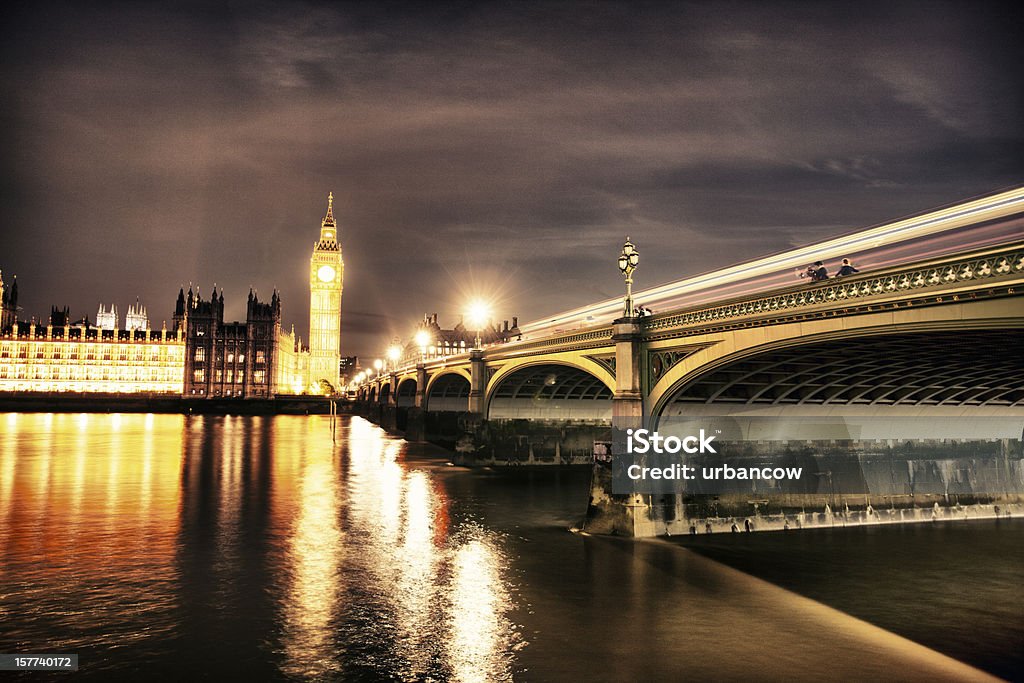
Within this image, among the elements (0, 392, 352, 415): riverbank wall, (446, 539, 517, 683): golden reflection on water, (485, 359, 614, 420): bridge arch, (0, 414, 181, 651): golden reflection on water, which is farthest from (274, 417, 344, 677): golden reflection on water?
(0, 392, 352, 415): riverbank wall

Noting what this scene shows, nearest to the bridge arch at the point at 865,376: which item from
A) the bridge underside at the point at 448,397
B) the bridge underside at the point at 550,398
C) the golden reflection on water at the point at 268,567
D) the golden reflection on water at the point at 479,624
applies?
the golden reflection on water at the point at 479,624

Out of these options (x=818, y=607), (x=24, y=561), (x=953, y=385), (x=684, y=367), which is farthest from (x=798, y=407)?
(x=24, y=561)

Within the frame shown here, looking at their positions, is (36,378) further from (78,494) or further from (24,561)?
(24,561)

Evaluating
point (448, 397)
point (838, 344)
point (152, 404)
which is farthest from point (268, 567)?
point (152, 404)

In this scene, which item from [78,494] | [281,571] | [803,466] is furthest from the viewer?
[78,494]

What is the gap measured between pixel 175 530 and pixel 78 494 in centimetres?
1174

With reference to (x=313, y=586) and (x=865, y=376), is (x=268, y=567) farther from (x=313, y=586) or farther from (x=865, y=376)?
(x=865, y=376)

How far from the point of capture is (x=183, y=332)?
595 feet

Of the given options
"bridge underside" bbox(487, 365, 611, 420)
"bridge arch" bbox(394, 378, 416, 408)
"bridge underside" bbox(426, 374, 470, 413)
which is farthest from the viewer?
"bridge arch" bbox(394, 378, 416, 408)

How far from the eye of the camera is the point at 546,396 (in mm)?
52344

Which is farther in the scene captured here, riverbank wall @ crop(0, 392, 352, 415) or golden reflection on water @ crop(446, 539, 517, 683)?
riverbank wall @ crop(0, 392, 352, 415)

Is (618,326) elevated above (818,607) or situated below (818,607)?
above

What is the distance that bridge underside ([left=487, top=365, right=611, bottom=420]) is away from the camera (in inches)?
1896

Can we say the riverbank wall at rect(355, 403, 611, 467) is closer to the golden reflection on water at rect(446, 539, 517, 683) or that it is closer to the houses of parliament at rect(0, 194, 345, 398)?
the golden reflection on water at rect(446, 539, 517, 683)
